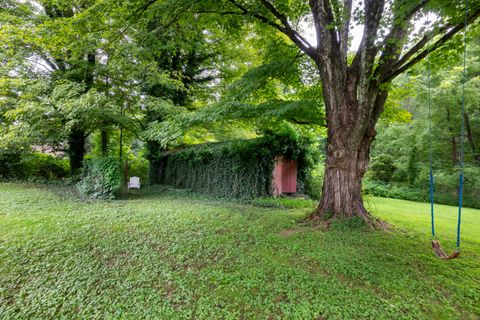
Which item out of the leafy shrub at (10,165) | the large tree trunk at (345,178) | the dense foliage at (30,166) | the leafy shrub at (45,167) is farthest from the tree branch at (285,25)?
the leafy shrub at (10,165)

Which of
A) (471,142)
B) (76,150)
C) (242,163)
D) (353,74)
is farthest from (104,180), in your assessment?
(471,142)

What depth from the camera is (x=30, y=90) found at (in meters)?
8.04

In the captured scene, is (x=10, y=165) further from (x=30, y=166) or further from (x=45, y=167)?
(x=45, y=167)

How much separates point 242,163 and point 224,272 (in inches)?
220

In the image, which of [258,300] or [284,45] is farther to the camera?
[284,45]

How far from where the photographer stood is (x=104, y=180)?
743 centimetres

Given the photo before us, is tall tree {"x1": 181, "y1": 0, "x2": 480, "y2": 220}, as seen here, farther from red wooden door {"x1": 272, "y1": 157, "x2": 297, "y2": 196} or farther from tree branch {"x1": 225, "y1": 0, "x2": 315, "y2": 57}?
red wooden door {"x1": 272, "y1": 157, "x2": 297, "y2": 196}

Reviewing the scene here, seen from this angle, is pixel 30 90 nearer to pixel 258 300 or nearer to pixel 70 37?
pixel 70 37

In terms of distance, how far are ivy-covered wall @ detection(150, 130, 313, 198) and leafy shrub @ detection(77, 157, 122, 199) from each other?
119 inches

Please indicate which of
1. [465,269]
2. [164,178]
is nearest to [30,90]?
[164,178]

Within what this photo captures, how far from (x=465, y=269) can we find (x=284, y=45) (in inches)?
236

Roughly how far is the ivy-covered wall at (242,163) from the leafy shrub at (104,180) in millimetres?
3014

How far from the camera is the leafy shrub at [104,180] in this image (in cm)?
733

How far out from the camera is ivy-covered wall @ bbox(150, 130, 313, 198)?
8.09 metres
